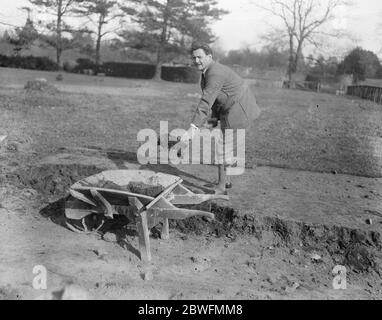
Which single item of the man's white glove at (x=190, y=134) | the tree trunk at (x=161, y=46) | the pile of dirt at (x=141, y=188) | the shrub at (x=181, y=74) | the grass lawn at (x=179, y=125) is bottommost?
the pile of dirt at (x=141, y=188)

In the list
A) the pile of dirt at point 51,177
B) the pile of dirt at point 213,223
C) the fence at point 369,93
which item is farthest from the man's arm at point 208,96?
the fence at point 369,93

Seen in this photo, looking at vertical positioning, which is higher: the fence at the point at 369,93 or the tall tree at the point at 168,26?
the tall tree at the point at 168,26

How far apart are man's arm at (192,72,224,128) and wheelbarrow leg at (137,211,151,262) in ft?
4.15

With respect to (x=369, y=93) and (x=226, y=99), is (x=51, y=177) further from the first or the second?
(x=369, y=93)

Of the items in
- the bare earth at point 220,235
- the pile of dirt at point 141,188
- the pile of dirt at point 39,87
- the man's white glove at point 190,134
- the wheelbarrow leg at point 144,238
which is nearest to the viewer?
the bare earth at point 220,235

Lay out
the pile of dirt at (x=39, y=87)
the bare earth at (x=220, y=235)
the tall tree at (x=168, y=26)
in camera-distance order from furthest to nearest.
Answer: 1. the tall tree at (x=168, y=26)
2. the pile of dirt at (x=39, y=87)
3. the bare earth at (x=220, y=235)

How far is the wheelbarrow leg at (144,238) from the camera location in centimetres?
445

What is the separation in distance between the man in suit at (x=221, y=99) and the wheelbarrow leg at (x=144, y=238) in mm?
1035

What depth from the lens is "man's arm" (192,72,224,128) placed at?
516cm

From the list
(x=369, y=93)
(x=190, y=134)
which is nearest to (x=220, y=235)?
(x=190, y=134)

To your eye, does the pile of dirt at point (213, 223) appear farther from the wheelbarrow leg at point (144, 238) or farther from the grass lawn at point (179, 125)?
the grass lawn at point (179, 125)

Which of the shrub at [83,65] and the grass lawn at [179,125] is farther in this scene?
the shrub at [83,65]

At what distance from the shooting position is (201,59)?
17.4ft
